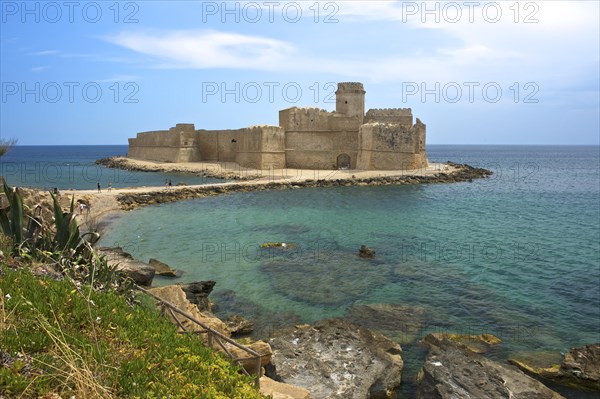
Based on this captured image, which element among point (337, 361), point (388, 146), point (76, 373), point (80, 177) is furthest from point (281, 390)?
point (80, 177)

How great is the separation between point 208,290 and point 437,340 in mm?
5006

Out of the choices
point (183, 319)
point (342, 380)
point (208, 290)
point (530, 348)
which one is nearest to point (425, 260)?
point (530, 348)

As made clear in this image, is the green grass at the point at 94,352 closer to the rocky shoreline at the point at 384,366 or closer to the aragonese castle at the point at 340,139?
the rocky shoreline at the point at 384,366

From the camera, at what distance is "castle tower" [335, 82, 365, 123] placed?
36.5 metres

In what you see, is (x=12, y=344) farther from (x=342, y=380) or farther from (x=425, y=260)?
(x=425, y=260)

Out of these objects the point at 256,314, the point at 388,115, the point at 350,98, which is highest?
the point at 350,98

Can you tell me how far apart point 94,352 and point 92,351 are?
2cm

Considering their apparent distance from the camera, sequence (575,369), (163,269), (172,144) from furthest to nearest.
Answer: (172,144) < (163,269) < (575,369)

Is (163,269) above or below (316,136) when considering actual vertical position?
below

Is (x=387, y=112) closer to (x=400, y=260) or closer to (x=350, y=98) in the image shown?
(x=350, y=98)

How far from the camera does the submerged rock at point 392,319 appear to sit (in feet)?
26.8

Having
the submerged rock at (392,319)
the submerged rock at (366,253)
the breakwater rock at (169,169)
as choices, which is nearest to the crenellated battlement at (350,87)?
the breakwater rock at (169,169)

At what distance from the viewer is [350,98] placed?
3647 cm

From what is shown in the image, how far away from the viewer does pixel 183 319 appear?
19.1 ft
